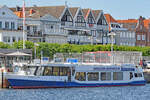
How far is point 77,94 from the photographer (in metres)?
62.1

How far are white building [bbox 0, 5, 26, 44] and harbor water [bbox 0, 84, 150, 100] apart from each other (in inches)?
1411

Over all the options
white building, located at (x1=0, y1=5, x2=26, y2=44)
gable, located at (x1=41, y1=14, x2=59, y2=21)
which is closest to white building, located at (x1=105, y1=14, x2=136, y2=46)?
gable, located at (x1=41, y1=14, x2=59, y2=21)

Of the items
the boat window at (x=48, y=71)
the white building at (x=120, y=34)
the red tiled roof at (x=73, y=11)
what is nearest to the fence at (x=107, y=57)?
the boat window at (x=48, y=71)

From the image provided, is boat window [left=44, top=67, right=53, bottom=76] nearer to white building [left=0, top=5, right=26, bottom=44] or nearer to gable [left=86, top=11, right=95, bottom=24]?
white building [left=0, top=5, right=26, bottom=44]

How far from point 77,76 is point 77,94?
7.01 m

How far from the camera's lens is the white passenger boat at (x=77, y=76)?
65.9 metres

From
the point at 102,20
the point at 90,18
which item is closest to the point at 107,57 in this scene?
the point at 90,18

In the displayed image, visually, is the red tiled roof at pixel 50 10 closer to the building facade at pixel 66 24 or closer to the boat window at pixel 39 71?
the building facade at pixel 66 24

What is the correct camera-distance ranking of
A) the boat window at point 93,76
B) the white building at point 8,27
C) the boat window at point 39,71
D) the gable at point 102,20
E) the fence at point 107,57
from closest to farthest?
the boat window at point 39,71, the boat window at point 93,76, the fence at point 107,57, the white building at point 8,27, the gable at point 102,20

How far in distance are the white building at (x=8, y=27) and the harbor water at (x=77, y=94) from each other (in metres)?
35.8

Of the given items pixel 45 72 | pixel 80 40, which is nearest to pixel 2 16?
pixel 80 40

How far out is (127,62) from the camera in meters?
74.8

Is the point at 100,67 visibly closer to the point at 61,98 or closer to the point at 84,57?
the point at 84,57

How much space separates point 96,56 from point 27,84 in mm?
Answer: 13280
